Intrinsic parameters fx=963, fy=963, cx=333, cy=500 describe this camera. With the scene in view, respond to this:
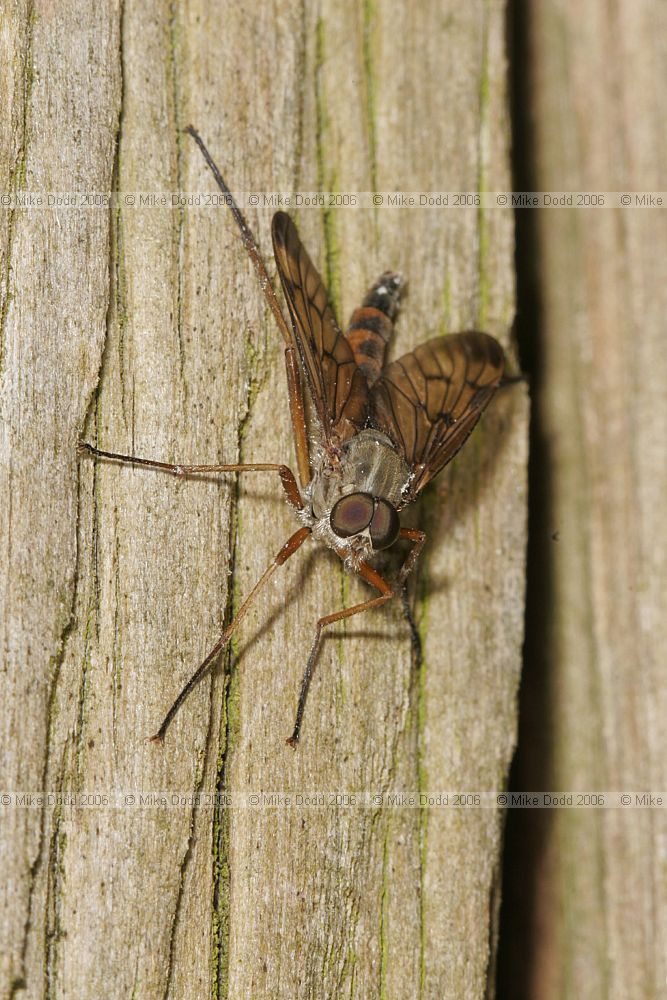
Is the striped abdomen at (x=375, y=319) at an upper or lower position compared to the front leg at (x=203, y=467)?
upper

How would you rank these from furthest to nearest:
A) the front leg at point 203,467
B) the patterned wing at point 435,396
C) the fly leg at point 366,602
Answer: the patterned wing at point 435,396 → the fly leg at point 366,602 → the front leg at point 203,467

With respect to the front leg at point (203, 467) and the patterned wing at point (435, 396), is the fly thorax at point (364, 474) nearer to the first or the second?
the patterned wing at point (435, 396)

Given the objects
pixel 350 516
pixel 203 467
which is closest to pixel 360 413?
pixel 350 516

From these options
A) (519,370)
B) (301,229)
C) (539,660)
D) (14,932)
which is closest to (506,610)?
(539,660)

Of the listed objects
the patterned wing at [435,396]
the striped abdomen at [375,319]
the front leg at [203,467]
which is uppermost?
the striped abdomen at [375,319]

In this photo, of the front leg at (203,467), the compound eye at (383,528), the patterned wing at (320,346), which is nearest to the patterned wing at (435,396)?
the patterned wing at (320,346)

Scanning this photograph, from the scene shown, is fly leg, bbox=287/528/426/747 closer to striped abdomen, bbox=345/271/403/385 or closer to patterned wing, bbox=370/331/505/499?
patterned wing, bbox=370/331/505/499

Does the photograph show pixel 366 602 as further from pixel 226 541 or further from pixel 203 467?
pixel 203 467

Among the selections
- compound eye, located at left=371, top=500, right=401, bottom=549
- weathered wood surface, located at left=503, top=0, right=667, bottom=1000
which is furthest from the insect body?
weathered wood surface, located at left=503, top=0, right=667, bottom=1000

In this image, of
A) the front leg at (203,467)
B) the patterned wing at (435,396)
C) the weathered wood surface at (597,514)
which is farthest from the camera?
the patterned wing at (435,396)
